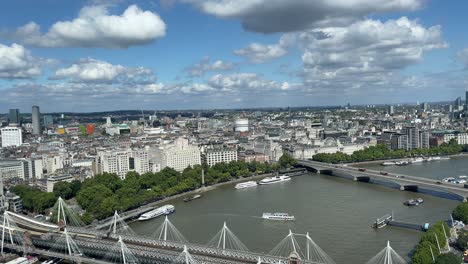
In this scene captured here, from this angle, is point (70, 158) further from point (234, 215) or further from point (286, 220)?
point (286, 220)

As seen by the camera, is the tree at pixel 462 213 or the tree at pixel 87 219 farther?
the tree at pixel 87 219

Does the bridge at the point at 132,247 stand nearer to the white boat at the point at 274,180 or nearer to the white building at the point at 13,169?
the white boat at the point at 274,180

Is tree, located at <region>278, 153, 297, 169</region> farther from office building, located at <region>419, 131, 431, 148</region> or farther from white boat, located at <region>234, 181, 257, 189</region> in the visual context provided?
office building, located at <region>419, 131, 431, 148</region>

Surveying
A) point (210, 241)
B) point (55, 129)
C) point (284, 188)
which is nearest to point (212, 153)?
point (284, 188)

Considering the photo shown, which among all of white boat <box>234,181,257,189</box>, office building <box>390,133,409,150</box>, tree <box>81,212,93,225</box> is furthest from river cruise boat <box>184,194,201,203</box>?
office building <box>390,133,409,150</box>

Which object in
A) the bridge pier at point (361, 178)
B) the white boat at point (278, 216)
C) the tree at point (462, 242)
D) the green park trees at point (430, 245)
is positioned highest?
the green park trees at point (430, 245)

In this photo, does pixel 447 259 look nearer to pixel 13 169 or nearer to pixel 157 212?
pixel 157 212

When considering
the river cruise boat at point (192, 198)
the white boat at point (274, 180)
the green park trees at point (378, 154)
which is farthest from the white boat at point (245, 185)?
the green park trees at point (378, 154)
